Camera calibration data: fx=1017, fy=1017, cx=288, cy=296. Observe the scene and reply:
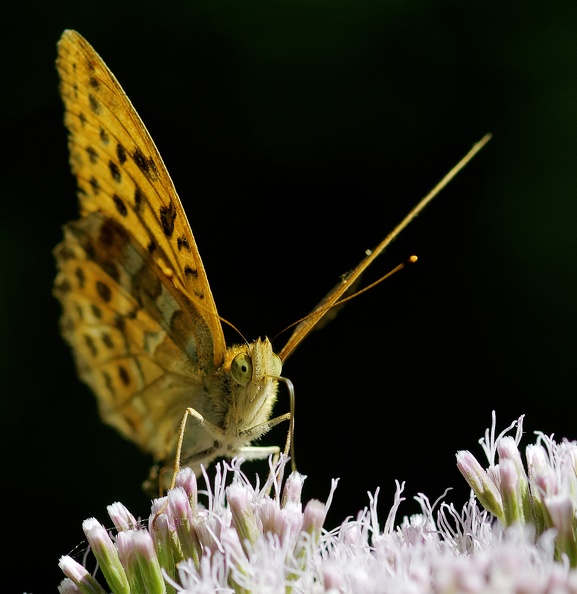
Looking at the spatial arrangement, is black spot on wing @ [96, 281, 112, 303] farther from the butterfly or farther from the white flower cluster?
the white flower cluster

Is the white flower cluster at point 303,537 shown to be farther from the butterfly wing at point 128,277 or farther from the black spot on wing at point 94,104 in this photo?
the black spot on wing at point 94,104

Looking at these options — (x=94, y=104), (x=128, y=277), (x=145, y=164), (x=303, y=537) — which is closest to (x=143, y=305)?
(x=128, y=277)

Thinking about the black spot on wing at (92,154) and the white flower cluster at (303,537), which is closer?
the white flower cluster at (303,537)

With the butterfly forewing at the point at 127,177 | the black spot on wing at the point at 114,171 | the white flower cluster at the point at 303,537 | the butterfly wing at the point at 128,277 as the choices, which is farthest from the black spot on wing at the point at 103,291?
the white flower cluster at the point at 303,537

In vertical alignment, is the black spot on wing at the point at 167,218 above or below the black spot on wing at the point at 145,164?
below

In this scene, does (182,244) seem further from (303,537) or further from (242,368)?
(303,537)

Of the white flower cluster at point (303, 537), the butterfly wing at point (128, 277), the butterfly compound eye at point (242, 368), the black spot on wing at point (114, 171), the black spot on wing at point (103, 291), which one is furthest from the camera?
the black spot on wing at point (103, 291)

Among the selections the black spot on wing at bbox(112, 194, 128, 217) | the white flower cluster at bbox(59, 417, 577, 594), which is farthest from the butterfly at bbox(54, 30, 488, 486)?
the white flower cluster at bbox(59, 417, 577, 594)

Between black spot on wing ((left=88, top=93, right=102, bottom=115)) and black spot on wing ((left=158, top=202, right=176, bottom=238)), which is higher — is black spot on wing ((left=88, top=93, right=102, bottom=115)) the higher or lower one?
the higher one

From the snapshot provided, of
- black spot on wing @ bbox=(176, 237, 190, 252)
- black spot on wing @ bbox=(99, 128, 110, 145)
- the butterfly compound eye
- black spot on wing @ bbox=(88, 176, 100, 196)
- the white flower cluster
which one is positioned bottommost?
the white flower cluster
